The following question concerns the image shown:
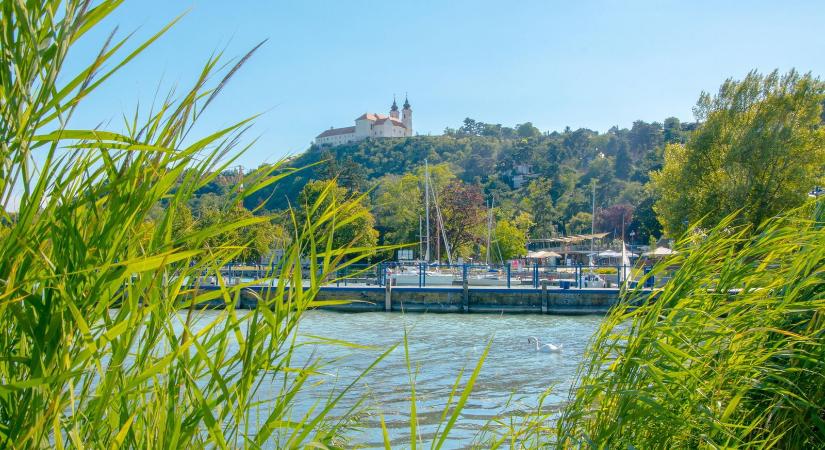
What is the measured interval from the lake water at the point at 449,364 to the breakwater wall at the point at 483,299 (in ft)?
4.22

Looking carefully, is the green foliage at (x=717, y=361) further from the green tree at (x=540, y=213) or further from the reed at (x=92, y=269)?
the green tree at (x=540, y=213)

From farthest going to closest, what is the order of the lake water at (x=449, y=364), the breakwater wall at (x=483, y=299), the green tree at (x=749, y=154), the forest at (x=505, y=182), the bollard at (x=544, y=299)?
the forest at (x=505, y=182), the green tree at (x=749, y=154), the breakwater wall at (x=483, y=299), the bollard at (x=544, y=299), the lake water at (x=449, y=364)

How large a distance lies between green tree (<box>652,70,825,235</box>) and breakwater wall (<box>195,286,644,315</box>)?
5.95 meters

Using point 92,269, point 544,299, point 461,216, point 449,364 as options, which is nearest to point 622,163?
point 461,216

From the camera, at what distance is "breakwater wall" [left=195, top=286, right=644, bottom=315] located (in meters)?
28.9

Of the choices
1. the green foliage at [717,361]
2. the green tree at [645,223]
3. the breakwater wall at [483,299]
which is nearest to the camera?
the green foliage at [717,361]

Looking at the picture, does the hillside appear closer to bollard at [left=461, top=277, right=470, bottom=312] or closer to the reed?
bollard at [left=461, top=277, right=470, bottom=312]

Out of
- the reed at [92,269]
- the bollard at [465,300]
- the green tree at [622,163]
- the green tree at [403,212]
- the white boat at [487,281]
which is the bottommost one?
the bollard at [465,300]

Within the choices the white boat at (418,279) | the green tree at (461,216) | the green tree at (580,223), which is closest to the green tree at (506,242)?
the green tree at (461,216)

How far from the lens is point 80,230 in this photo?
1.78 metres

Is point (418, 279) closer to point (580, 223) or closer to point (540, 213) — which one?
point (540, 213)

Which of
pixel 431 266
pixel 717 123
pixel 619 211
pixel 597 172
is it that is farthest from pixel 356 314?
pixel 597 172

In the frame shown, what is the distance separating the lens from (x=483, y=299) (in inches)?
1177

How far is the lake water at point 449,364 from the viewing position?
377 inches
